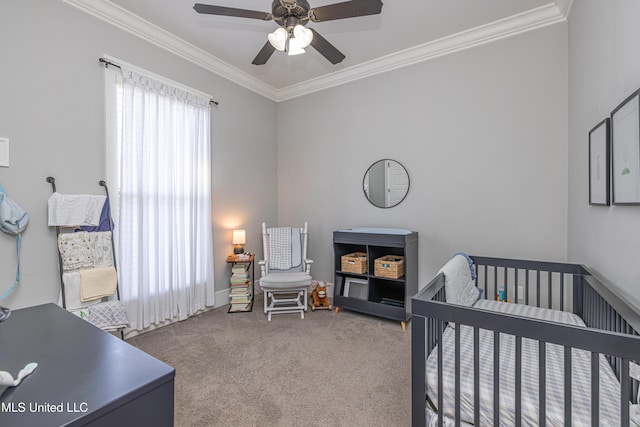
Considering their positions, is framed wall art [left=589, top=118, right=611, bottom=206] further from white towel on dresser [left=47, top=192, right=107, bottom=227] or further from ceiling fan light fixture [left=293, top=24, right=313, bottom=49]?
white towel on dresser [left=47, top=192, right=107, bottom=227]

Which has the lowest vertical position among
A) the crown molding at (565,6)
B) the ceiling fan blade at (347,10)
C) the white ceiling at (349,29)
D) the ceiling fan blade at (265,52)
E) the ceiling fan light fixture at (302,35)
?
the ceiling fan light fixture at (302,35)

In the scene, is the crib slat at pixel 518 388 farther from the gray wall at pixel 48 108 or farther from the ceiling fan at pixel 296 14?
the gray wall at pixel 48 108

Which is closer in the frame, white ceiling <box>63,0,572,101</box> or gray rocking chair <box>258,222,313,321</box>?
white ceiling <box>63,0,572,101</box>

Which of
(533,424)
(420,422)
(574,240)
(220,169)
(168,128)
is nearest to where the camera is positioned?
(533,424)

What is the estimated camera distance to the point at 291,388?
1912 millimetres

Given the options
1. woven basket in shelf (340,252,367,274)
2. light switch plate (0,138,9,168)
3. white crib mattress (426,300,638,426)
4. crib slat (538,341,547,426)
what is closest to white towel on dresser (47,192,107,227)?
light switch plate (0,138,9,168)

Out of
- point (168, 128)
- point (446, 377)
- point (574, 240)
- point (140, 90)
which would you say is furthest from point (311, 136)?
point (446, 377)

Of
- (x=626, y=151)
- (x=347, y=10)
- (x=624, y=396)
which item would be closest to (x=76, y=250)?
(x=347, y=10)

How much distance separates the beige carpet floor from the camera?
1677 millimetres

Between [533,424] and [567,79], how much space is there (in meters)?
2.67

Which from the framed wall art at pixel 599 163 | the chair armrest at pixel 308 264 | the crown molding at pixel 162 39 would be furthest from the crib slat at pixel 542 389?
the crown molding at pixel 162 39

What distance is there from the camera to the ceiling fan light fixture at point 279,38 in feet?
6.19

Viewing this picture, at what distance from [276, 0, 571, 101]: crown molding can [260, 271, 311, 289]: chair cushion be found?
2.45 m

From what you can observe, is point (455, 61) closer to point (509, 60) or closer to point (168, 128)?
point (509, 60)
